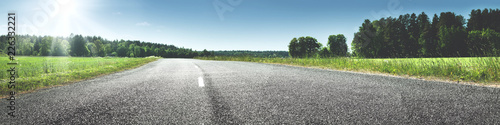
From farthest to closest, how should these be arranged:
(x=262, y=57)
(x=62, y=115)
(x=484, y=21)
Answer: (x=484, y=21)
(x=262, y=57)
(x=62, y=115)

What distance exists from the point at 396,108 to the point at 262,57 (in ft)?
64.2

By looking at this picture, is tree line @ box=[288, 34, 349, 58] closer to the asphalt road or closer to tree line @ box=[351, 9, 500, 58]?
tree line @ box=[351, 9, 500, 58]

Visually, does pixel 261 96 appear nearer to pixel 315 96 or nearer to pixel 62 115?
pixel 315 96

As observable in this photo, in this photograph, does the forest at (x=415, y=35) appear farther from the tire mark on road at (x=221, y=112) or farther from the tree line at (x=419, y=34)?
the tire mark on road at (x=221, y=112)

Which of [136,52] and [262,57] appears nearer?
[262,57]

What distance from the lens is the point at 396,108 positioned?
8.73 ft

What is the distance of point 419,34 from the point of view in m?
50.3

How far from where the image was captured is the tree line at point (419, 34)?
128 ft

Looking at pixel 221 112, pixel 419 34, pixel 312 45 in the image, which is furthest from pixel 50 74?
pixel 419 34

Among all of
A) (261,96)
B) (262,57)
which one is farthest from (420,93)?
(262,57)

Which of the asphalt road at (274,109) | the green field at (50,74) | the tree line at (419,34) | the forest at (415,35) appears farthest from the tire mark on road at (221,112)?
the tree line at (419,34)

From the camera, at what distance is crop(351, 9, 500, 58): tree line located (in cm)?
3903

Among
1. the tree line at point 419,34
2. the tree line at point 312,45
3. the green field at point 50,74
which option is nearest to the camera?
the green field at point 50,74

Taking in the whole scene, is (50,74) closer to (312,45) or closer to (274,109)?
(274,109)
